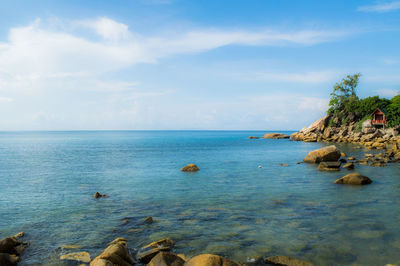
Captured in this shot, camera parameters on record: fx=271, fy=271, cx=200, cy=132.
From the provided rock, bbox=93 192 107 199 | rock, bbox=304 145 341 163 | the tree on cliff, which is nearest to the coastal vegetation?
the tree on cliff

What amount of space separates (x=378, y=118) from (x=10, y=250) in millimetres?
86513

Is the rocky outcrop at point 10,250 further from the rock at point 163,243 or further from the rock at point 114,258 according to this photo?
the rock at point 163,243

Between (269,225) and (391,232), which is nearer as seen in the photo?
(391,232)

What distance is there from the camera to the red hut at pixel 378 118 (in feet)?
239

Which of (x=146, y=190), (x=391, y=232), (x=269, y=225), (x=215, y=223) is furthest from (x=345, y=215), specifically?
(x=146, y=190)

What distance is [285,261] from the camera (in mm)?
8359

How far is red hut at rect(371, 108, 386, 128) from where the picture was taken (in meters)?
72.8

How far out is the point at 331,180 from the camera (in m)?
22.3

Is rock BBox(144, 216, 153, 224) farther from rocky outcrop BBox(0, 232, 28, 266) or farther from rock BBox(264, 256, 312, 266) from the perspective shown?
rock BBox(264, 256, 312, 266)

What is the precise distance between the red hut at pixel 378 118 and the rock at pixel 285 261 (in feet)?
260

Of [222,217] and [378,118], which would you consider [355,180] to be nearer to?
[222,217]

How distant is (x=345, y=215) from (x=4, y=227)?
638 inches

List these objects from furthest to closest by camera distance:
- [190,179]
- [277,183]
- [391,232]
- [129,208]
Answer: [190,179]
[277,183]
[129,208]
[391,232]

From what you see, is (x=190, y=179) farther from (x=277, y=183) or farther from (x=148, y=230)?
(x=148, y=230)
